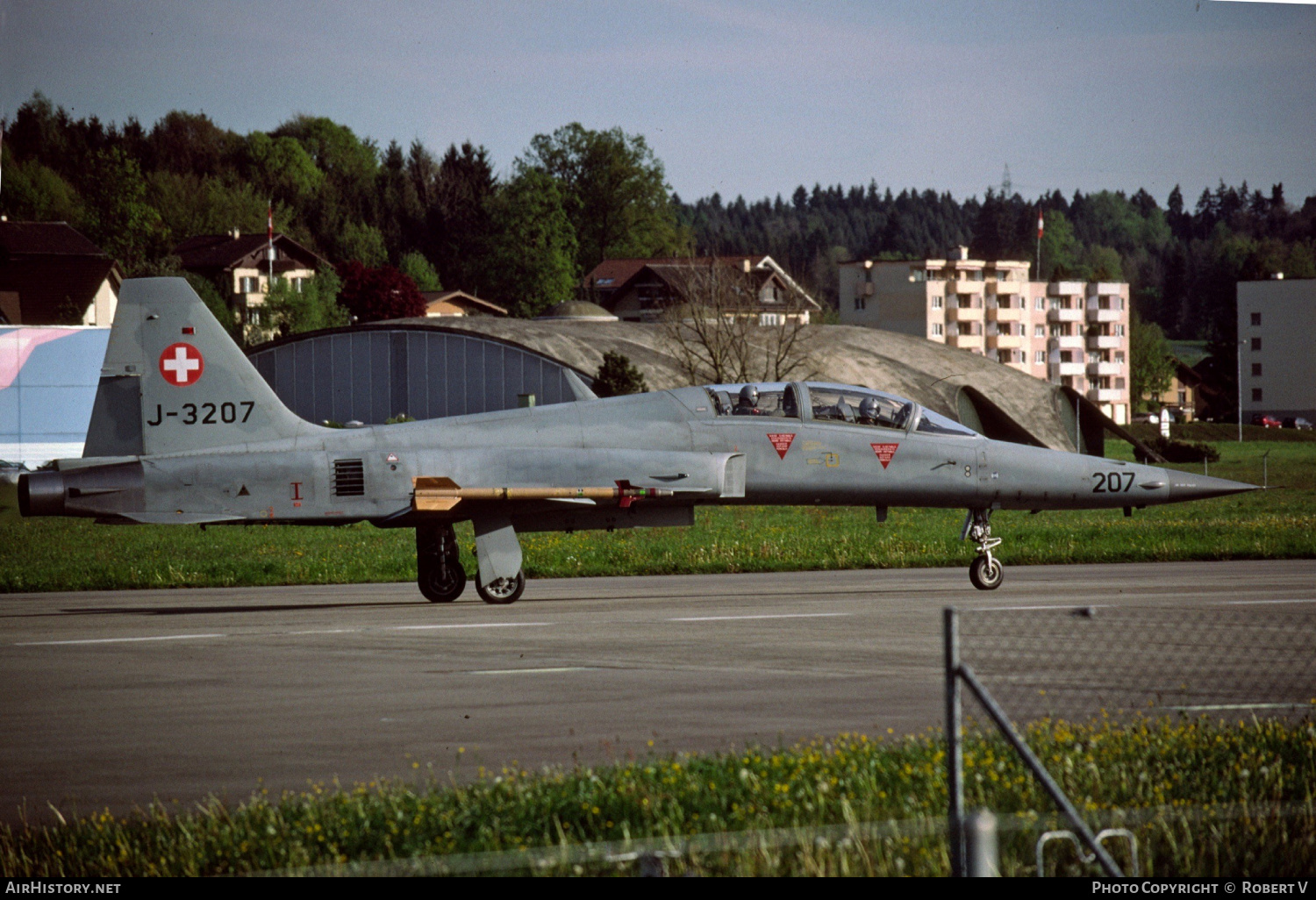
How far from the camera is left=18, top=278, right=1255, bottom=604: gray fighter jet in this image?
1448 centimetres

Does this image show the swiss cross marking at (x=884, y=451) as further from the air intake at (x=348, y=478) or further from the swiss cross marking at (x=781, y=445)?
the air intake at (x=348, y=478)

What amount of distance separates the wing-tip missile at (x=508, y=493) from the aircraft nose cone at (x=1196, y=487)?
6331 millimetres

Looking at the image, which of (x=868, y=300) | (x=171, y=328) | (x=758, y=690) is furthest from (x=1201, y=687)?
(x=868, y=300)

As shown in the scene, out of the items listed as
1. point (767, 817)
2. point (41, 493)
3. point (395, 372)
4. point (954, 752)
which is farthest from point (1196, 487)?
point (395, 372)

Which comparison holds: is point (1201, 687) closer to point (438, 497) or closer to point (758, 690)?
point (758, 690)

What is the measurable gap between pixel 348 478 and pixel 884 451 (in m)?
6.19

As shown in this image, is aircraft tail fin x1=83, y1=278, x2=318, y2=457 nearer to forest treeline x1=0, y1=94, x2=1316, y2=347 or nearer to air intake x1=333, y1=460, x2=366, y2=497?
air intake x1=333, y1=460, x2=366, y2=497

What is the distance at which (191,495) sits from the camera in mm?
14359

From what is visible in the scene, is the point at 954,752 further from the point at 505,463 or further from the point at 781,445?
the point at 781,445

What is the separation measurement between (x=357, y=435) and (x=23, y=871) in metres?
9.49

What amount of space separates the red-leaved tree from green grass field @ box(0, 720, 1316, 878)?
9087cm

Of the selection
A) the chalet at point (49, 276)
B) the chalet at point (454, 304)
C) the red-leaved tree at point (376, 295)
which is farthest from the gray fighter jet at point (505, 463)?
the chalet at point (454, 304)

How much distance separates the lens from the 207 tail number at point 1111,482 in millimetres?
16703

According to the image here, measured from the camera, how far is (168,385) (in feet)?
48.4
